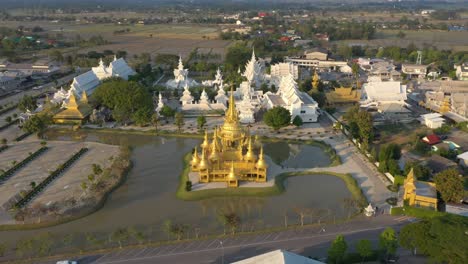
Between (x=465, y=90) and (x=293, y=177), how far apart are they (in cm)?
3440

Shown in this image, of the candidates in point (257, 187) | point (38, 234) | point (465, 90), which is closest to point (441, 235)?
point (257, 187)

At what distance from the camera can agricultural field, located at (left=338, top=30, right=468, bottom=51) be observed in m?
103

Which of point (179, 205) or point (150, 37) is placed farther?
point (150, 37)

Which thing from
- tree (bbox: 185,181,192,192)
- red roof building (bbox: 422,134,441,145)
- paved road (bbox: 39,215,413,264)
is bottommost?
paved road (bbox: 39,215,413,264)

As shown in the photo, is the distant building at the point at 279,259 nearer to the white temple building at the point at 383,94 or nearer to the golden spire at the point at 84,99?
the golden spire at the point at 84,99

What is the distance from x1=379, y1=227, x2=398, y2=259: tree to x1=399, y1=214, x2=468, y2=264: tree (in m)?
0.38

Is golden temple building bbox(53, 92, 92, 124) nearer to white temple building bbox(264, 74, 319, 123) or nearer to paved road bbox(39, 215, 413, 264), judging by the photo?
white temple building bbox(264, 74, 319, 123)

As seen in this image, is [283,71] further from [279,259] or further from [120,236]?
[279,259]

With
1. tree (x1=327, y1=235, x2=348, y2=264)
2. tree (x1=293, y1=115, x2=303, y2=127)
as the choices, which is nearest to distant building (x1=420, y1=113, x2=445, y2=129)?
tree (x1=293, y1=115, x2=303, y2=127)

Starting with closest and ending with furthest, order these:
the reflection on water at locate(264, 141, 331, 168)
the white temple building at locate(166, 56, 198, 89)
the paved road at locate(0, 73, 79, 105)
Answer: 1. the reflection on water at locate(264, 141, 331, 168)
2. the paved road at locate(0, 73, 79, 105)
3. the white temple building at locate(166, 56, 198, 89)

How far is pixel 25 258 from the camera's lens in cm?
2258

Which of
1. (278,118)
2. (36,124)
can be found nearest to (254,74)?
(278,118)

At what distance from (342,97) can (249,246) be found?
112ft

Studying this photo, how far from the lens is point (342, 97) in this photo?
176ft
